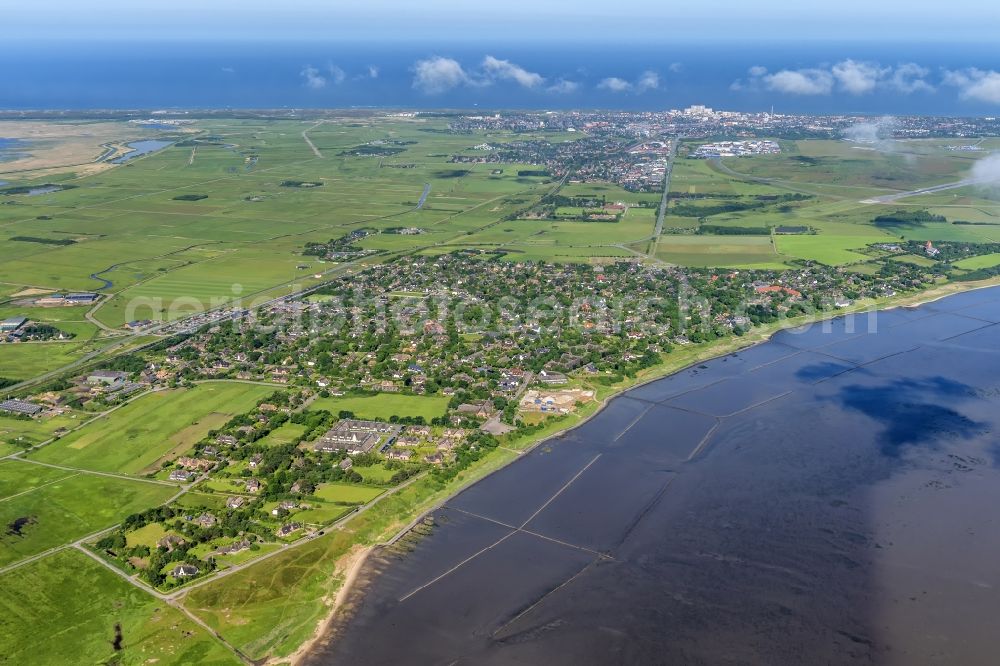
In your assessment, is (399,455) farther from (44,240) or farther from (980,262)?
(44,240)

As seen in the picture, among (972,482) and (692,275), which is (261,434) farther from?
(692,275)

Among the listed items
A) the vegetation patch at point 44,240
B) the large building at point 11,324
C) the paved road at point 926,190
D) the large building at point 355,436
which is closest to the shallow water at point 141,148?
the vegetation patch at point 44,240

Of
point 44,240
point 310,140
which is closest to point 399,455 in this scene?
point 44,240

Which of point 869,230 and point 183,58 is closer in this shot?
point 869,230

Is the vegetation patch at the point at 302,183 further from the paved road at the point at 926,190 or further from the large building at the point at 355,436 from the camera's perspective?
the large building at the point at 355,436

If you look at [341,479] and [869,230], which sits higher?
[869,230]

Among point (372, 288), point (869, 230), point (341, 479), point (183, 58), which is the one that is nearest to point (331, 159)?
point (372, 288)
